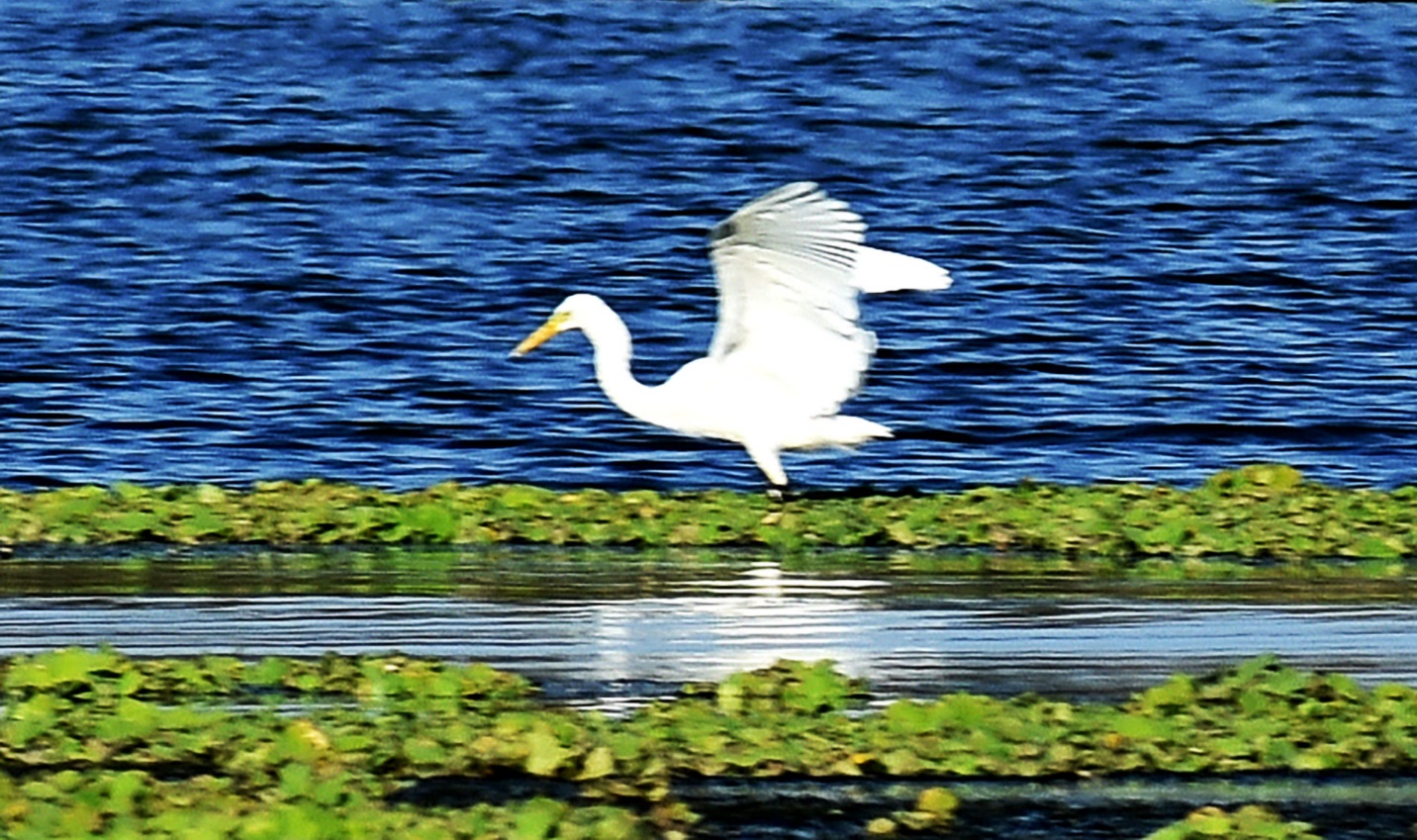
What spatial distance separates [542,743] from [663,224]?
21.1 meters

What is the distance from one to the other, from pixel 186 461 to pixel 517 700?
28.2 ft

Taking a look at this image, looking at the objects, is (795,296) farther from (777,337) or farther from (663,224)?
(663,224)

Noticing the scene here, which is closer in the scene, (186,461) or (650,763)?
(650,763)

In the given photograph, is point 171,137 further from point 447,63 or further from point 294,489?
point 294,489

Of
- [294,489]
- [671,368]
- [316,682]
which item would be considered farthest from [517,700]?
[671,368]

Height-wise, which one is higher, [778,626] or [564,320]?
Answer: [564,320]

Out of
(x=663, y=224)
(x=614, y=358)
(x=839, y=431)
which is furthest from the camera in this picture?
(x=663, y=224)

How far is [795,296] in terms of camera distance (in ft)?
44.1

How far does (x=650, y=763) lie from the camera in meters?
8.18

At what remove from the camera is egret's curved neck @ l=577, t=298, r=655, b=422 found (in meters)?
14.1

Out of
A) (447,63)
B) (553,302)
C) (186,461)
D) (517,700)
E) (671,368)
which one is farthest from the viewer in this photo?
(447,63)

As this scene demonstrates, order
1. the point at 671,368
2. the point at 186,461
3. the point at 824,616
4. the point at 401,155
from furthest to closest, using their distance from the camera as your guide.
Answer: the point at 401,155 → the point at 671,368 → the point at 186,461 → the point at 824,616

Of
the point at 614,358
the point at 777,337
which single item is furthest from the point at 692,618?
the point at 614,358

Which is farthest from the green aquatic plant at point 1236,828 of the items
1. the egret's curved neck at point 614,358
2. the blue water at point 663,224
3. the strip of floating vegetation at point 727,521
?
the blue water at point 663,224
